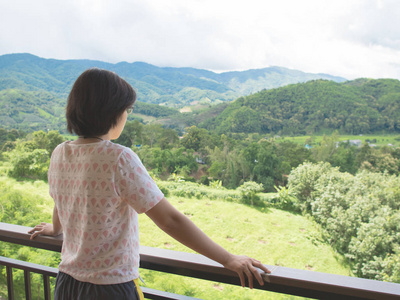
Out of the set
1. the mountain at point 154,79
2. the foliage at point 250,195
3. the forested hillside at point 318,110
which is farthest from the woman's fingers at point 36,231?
the forested hillside at point 318,110

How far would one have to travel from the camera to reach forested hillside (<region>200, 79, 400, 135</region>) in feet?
68.2

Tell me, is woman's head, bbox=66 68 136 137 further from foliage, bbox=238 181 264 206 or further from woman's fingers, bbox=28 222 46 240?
foliage, bbox=238 181 264 206

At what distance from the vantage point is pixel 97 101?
0.48 metres

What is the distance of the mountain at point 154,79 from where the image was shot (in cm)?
2081

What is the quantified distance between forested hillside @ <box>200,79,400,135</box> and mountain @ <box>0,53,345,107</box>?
739 centimetres

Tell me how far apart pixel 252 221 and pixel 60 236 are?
27.9 ft

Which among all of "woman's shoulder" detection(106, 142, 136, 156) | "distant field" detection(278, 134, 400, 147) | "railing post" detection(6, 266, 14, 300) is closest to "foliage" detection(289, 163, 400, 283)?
"railing post" detection(6, 266, 14, 300)

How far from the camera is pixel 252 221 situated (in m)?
8.77

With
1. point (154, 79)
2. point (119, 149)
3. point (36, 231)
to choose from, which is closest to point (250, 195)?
point (36, 231)

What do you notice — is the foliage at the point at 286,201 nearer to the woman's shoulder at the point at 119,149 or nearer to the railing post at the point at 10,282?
the railing post at the point at 10,282

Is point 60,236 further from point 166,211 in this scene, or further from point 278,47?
point 278,47

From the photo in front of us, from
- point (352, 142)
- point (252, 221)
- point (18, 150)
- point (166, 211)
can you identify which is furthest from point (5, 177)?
point (352, 142)

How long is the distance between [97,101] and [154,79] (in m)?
34.3

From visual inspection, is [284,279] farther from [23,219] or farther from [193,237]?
[23,219]
